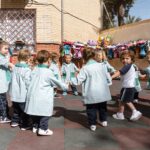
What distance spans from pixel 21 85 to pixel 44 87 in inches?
24.6

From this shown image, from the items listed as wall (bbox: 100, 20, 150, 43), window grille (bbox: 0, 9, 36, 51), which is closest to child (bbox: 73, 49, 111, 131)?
window grille (bbox: 0, 9, 36, 51)

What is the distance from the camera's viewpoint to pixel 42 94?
6234 millimetres

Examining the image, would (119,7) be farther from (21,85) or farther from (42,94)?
(42,94)

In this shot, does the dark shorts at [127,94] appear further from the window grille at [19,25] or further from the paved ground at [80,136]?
the window grille at [19,25]

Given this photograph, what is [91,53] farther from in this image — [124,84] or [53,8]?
[53,8]

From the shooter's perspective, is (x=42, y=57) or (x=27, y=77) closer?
(x=42, y=57)

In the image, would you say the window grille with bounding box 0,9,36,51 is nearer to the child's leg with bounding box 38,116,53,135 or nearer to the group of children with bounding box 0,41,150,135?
the group of children with bounding box 0,41,150,135

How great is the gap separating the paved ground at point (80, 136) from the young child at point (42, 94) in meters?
0.30

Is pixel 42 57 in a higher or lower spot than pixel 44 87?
higher

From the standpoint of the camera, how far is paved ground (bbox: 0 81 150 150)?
219 inches

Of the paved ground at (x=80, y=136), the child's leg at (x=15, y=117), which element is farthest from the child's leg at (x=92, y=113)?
the child's leg at (x=15, y=117)

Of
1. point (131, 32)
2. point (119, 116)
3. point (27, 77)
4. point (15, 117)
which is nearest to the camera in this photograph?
point (27, 77)

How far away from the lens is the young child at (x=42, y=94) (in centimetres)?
621

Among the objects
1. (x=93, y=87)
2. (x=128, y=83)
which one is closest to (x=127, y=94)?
(x=128, y=83)
